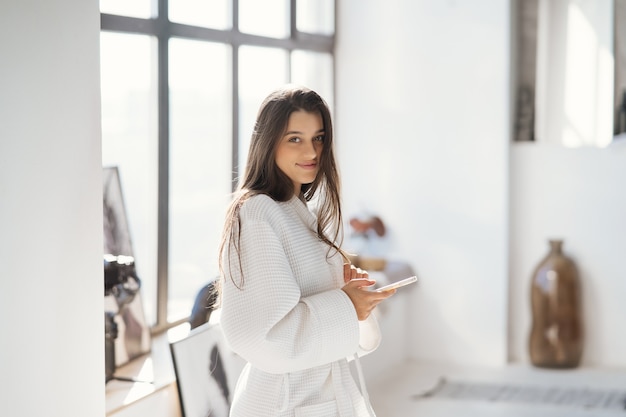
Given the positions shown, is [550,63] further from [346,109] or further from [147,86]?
[147,86]

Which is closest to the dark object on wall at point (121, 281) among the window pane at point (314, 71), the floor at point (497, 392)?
the floor at point (497, 392)

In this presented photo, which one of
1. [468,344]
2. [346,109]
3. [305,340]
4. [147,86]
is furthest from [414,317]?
[305,340]

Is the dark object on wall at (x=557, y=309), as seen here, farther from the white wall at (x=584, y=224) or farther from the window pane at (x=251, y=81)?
the window pane at (x=251, y=81)

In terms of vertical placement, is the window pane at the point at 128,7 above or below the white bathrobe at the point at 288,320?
above

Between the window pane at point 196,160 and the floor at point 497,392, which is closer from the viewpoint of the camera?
the window pane at point 196,160

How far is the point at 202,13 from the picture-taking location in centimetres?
424

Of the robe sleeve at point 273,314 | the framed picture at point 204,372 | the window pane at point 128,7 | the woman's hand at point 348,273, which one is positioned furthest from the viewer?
the window pane at point 128,7

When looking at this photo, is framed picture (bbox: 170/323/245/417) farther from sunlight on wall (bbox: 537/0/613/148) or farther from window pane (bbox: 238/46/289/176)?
sunlight on wall (bbox: 537/0/613/148)

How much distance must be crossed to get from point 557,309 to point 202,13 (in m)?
2.73

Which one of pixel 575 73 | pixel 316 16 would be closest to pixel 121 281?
pixel 316 16

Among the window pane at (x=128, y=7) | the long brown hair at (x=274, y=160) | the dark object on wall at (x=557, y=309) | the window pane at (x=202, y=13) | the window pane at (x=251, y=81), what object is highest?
the window pane at (x=202, y=13)

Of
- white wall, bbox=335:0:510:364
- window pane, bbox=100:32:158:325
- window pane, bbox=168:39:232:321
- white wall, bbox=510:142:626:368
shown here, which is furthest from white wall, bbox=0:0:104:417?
white wall, bbox=510:142:626:368

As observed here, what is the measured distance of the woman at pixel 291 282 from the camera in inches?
80.8

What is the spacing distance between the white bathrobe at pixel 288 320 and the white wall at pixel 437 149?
3300 mm
